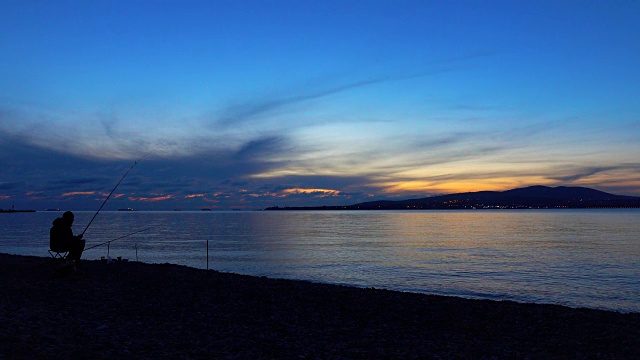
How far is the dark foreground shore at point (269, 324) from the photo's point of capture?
8.70 m

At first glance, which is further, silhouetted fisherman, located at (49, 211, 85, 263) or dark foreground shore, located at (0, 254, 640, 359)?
silhouetted fisherman, located at (49, 211, 85, 263)

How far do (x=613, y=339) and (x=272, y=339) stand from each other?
8277mm

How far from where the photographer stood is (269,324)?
1127cm

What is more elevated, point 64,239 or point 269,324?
point 64,239

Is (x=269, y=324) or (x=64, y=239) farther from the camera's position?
(x=64, y=239)

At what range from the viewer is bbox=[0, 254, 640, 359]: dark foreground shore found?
8.70 metres

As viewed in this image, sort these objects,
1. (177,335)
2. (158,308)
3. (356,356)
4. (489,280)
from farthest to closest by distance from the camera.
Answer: (489,280)
(158,308)
(177,335)
(356,356)

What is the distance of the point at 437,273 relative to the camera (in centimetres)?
3048

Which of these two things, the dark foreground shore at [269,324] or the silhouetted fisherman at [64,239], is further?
the silhouetted fisherman at [64,239]

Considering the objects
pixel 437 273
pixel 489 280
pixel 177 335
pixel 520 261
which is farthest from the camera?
pixel 520 261

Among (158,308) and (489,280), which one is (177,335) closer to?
(158,308)

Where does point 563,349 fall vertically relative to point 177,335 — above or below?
below

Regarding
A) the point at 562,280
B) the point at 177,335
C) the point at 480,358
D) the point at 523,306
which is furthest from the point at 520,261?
the point at 177,335

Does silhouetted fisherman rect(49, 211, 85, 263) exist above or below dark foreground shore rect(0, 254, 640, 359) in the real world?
above
